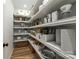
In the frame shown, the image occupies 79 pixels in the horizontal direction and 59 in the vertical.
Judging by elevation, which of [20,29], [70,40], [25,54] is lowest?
[25,54]

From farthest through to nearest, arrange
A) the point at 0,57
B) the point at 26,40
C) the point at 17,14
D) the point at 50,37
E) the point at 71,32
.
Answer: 1. the point at 26,40
2. the point at 17,14
3. the point at 50,37
4. the point at 0,57
5. the point at 71,32

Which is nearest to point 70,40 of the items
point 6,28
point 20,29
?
point 6,28

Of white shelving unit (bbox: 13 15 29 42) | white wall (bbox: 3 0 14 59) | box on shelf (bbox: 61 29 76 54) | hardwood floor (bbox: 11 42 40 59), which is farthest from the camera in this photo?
A: white shelving unit (bbox: 13 15 29 42)

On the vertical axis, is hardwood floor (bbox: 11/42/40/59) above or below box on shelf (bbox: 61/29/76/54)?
below

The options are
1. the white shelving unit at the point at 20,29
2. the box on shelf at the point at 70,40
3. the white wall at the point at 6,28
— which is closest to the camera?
the box on shelf at the point at 70,40

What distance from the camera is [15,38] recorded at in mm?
5145

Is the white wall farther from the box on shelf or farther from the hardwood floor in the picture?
the box on shelf

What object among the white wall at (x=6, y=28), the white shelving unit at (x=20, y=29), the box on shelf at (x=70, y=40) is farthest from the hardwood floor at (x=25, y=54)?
the box on shelf at (x=70, y=40)

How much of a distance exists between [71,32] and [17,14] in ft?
15.2

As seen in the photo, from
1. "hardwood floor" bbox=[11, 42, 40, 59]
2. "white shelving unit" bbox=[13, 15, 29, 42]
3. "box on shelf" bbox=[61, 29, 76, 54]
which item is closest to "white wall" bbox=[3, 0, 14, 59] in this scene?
"hardwood floor" bbox=[11, 42, 40, 59]

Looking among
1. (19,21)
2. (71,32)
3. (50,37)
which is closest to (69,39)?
(71,32)

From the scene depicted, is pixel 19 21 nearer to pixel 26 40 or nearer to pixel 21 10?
pixel 21 10

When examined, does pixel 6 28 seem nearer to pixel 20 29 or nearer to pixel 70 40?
pixel 70 40

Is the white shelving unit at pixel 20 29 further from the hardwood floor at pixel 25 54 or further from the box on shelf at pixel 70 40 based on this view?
the box on shelf at pixel 70 40
